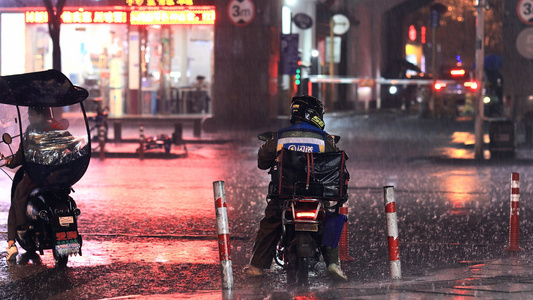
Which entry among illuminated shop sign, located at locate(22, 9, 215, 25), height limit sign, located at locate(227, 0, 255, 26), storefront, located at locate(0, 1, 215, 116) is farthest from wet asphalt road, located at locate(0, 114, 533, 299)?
storefront, located at locate(0, 1, 215, 116)

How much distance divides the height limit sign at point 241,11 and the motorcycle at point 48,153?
22038 millimetres

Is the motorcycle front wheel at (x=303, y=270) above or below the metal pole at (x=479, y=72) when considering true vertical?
below

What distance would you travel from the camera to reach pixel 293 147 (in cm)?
747

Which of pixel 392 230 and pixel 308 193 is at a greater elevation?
pixel 308 193

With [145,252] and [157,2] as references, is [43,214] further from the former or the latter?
[157,2]

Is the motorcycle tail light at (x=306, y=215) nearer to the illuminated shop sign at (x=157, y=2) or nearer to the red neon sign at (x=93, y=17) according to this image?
the illuminated shop sign at (x=157, y=2)

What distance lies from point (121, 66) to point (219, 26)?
5208 millimetres

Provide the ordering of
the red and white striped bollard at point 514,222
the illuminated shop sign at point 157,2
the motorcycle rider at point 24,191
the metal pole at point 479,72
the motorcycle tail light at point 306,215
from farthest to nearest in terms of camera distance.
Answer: the illuminated shop sign at point 157,2, the metal pole at point 479,72, the red and white striped bollard at point 514,222, the motorcycle rider at point 24,191, the motorcycle tail light at point 306,215

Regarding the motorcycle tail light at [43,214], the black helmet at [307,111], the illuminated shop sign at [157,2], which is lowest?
the motorcycle tail light at [43,214]

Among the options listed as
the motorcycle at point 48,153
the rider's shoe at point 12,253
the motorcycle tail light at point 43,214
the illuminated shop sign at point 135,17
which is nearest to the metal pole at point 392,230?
the motorcycle at point 48,153

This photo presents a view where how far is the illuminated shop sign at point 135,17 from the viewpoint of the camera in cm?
3491

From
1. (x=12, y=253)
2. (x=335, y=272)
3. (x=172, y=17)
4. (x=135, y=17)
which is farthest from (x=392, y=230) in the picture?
(x=135, y=17)

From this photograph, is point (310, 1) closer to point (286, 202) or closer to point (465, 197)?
point (465, 197)

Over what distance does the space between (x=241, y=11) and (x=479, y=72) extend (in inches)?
414
